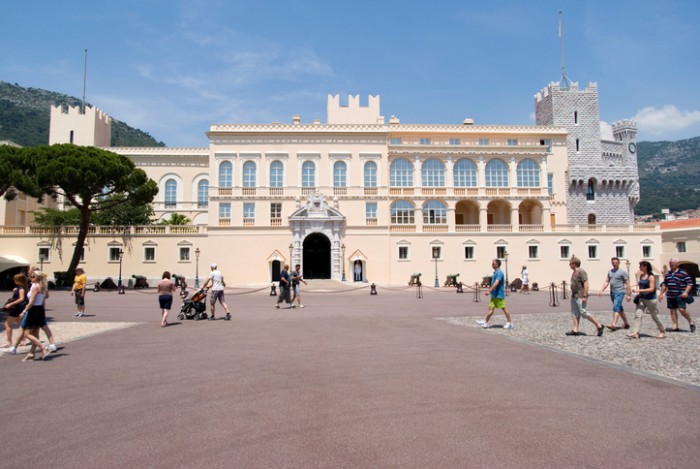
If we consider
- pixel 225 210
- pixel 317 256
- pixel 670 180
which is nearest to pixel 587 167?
pixel 317 256

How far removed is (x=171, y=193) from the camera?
54.1 metres

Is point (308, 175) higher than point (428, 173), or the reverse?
point (428, 173)

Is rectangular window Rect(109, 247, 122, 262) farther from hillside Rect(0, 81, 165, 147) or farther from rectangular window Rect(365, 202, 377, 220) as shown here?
hillside Rect(0, 81, 165, 147)

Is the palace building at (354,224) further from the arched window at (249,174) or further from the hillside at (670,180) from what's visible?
the hillside at (670,180)

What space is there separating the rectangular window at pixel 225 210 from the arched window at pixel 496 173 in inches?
943

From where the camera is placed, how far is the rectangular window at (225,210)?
4241 centimetres

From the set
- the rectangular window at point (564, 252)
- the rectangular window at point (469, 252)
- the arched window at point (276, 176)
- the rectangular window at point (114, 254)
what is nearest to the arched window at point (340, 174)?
Answer: the arched window at point (276, 176)

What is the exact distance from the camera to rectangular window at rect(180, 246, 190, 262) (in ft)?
139

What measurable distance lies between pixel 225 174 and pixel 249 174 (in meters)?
2.15

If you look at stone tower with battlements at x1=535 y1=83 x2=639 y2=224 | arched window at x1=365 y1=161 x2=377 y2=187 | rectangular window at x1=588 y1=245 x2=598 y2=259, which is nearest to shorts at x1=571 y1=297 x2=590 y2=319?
arched window at x1=365 y1=161 x2=377 y2=187

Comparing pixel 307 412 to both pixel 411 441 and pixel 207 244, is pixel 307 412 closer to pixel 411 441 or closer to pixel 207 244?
pixel 411 441

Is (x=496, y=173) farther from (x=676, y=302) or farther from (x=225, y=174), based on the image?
(x=676, y=302)

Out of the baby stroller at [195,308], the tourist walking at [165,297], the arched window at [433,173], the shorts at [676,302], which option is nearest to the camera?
the shorts at [676,302]

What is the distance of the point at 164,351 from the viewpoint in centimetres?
Result: 1028
